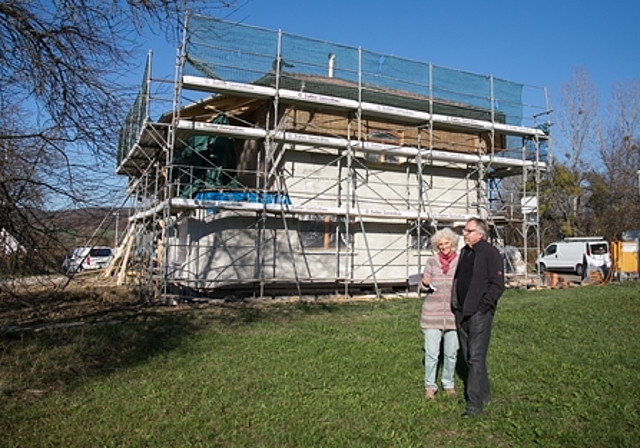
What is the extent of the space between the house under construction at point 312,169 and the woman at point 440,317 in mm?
8299

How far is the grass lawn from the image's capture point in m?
4.62

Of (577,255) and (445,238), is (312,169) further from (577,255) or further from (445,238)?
(577,255)

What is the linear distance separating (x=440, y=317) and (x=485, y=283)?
2.26ft

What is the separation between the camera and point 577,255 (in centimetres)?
2820

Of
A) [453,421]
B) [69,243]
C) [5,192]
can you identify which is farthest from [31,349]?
[453,421]

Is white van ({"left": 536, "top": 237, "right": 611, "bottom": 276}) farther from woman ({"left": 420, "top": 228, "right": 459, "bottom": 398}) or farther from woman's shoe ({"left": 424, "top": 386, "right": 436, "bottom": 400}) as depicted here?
woman's shoe ({"left": 424, "top": 386, "right": 436, "bottom": 400})

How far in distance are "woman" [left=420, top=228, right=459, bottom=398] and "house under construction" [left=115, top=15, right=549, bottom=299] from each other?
830 cm

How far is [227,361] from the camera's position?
7.07 meters

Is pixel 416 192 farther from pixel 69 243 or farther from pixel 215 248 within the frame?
pixel 69 243

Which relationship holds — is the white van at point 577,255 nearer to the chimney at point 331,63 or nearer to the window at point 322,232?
the window at point 322,232

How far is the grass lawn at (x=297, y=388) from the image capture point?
4.62 meters

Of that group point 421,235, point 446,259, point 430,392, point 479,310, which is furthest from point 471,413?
point 421,235

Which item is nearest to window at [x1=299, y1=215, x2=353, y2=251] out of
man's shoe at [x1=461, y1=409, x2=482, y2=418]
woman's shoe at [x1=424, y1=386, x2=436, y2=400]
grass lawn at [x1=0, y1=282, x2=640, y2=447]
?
grass lawn at [x1=0, y1=282, x2=640, y2=447]

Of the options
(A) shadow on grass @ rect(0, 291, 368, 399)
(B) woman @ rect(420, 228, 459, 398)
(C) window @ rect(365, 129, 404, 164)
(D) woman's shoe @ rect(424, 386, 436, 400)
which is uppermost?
(C) window @ rect(365, 129, 404, 164)
